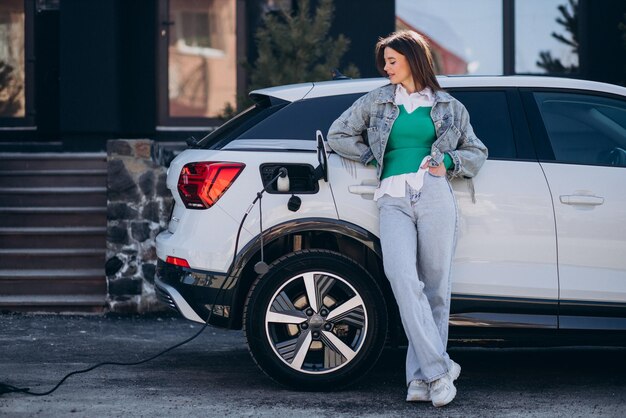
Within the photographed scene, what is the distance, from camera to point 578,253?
6391 mm

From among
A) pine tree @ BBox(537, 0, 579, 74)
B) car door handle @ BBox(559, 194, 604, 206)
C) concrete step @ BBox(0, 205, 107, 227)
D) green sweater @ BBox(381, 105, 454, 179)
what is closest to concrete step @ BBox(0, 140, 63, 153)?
concrete step @ BBox(0, 205, 107, 227)

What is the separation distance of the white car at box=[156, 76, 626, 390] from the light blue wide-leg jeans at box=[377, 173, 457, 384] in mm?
176

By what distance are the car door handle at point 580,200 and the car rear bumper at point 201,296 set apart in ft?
6.43

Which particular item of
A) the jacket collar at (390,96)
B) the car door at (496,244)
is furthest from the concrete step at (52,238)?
the jacket collar at (390,96)

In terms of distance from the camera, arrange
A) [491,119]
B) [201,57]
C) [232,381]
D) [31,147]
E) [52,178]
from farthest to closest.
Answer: [201,57] → [31,147] → [52,178] → [232,381] → [491,119]

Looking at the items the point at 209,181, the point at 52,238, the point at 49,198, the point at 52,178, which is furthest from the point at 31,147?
the point at 209,181

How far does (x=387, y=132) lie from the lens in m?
6.25

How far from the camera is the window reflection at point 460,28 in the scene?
13016mm

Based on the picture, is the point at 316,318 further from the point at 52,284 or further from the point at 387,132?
the point at 52,284

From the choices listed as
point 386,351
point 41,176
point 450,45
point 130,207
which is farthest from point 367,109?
point 450,45

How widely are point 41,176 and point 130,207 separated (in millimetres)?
1989

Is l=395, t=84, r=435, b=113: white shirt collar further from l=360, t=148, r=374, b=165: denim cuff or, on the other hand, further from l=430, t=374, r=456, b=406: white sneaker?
l=430, t=374, r=456, b=406: white sneaker

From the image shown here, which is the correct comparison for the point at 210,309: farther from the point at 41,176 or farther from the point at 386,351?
the point at 41,176

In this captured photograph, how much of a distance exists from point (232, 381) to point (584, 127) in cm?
260
